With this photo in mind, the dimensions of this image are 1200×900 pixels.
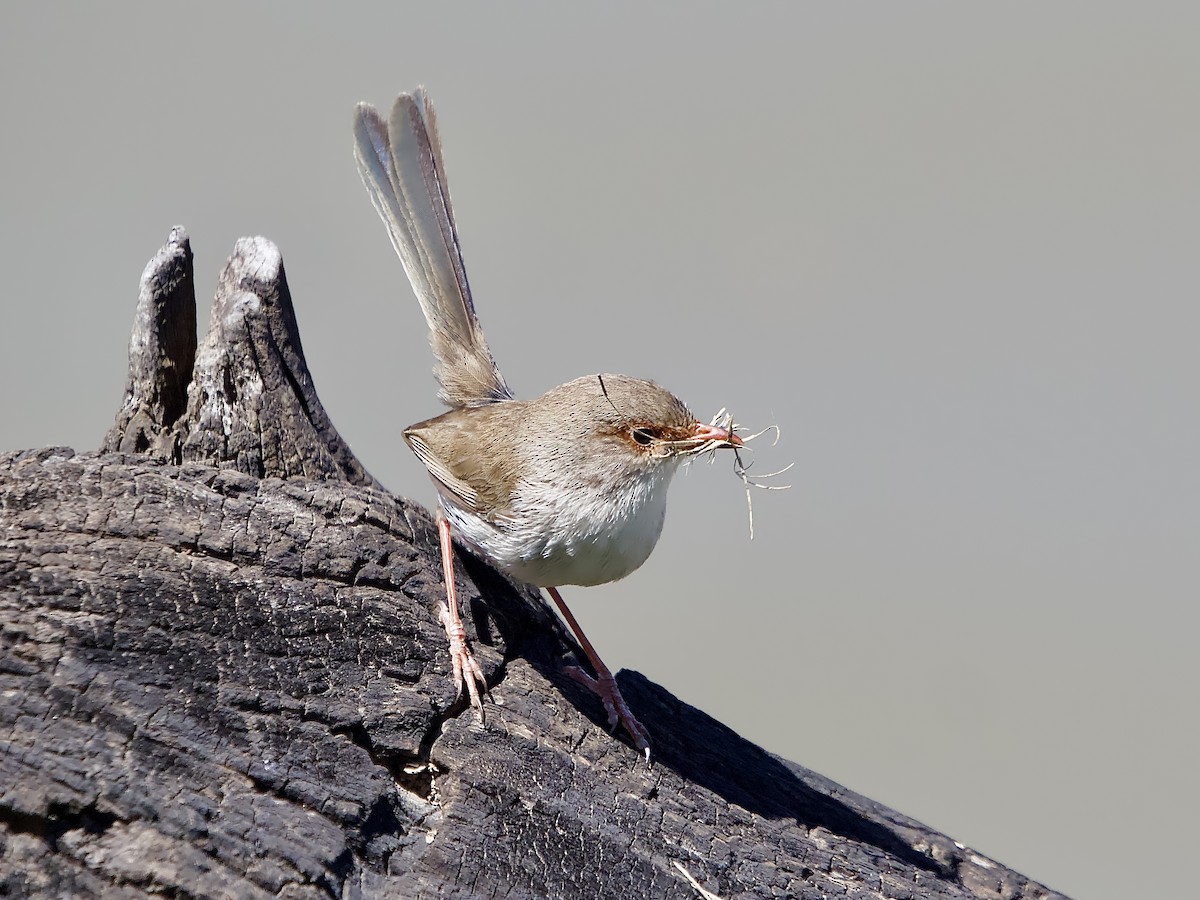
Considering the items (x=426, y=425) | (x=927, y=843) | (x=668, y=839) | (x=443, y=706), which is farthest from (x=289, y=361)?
(x=927, y=843)

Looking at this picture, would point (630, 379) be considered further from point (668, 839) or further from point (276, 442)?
point (668, 839)

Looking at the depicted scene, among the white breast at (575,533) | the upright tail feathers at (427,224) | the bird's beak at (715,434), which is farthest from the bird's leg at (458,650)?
the upright tail feathers at (427,224)

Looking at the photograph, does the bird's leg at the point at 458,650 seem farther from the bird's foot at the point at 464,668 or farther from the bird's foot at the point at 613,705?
the bird's foot at the point at 613,705

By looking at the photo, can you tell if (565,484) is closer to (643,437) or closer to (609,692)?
(643,437)

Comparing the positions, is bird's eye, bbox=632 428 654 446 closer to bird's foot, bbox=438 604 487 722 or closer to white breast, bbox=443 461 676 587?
white breast, bbox=443 461 676 587

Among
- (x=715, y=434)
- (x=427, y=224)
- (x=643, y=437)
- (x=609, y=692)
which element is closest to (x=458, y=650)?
(x=609, y=692)

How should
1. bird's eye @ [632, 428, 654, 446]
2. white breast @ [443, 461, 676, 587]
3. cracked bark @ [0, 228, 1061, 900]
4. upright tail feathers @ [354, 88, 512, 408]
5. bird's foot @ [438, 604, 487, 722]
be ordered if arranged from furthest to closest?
1. upright tail feathers @ [354, 88, 512, 408]
2. bird's eye @ [632, 428, 654, 446]
3. white breast @ [443, 461, 676, 587]
4. bird's foot @ [438, 604, 487, 722]
5. cracked bark @ [0, 228, 1061, 900]

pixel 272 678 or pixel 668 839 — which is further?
pixel 668 839

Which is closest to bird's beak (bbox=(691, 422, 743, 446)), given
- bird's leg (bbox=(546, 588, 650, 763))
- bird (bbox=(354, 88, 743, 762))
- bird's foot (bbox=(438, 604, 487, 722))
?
bird (bbox=(354, 88, 743, 762))
